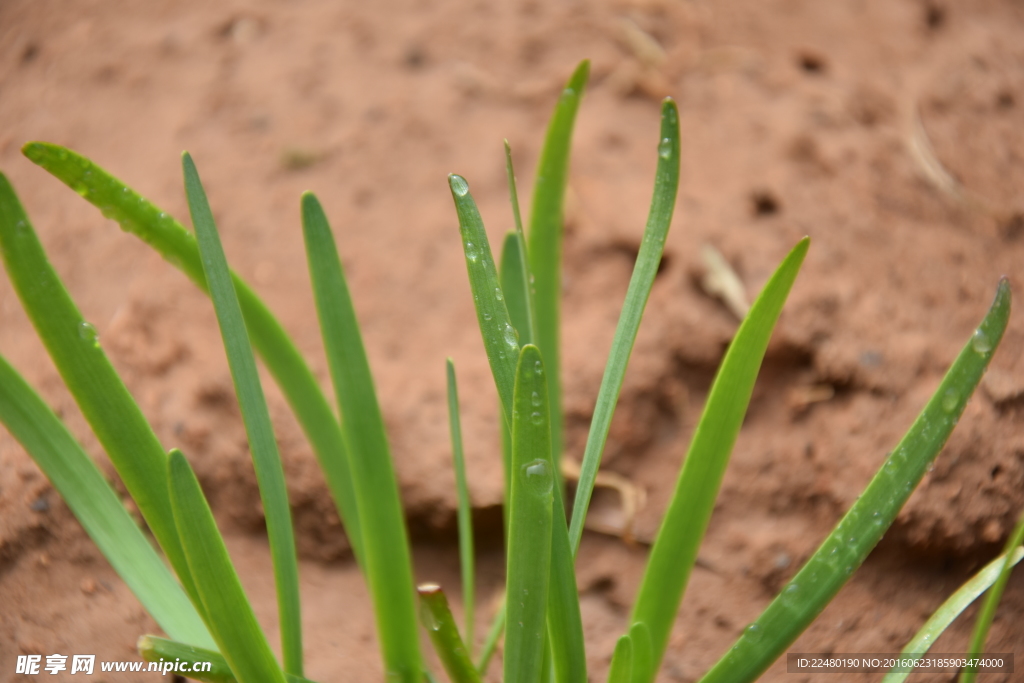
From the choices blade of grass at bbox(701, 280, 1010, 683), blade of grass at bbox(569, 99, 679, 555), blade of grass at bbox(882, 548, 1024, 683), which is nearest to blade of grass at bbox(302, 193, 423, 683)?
blade of grass at bbox(569, 99, 679, 555)

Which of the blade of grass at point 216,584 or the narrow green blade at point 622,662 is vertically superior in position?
the blade of grass at point 216,584

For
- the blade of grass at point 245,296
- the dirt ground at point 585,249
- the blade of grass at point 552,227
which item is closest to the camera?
the blade of grass at point 245,296

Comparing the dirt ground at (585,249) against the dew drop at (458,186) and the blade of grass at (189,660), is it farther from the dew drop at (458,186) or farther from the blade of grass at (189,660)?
the dew drop at (458,186)

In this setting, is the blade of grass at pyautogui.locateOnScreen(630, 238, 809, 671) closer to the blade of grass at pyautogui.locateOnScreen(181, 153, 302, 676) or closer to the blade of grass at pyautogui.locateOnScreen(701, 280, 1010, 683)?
the blade of grass at pyautogui.locateOnScreen(701, 280, 1010, 683)

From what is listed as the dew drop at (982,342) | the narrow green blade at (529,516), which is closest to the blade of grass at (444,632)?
the narrow green blade at (529,516)

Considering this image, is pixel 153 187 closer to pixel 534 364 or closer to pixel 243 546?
pixel 243 546

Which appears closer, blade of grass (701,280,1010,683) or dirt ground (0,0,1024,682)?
blade of grass (701,280,1010,683)
